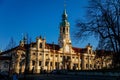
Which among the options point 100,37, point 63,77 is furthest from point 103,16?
point 63,77

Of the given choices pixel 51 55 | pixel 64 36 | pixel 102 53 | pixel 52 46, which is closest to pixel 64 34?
pixel 64 36

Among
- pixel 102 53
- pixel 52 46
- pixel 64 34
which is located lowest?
pixel 102 53

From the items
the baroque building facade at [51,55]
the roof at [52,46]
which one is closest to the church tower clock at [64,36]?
the baroque building facade at [51,55]

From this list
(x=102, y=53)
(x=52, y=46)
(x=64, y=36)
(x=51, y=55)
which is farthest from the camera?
(x=64, y=36)

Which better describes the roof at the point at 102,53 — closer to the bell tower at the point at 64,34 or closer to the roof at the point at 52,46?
the roof at the point at 52,46

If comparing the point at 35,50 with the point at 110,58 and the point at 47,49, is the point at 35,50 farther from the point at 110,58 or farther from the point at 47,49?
the point at 110,58

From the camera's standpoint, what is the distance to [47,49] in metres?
91.9

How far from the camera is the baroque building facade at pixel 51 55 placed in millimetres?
83125

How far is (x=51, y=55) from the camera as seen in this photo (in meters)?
93.6

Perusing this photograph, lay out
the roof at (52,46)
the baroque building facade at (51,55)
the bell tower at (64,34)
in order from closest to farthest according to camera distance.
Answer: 1. the baroque building facade at (51,55)
2. the roof at (52,46)
3. the bell tower at (64,34)

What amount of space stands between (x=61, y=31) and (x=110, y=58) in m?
67.4

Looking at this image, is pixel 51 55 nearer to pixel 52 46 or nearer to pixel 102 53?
pixel 52 46

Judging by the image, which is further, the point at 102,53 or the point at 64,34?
the point at 64,34

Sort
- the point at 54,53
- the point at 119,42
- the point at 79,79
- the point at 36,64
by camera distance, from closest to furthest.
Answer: the point at 119,42
the point at 79,79
the point at 36,64
the point at 54,53
